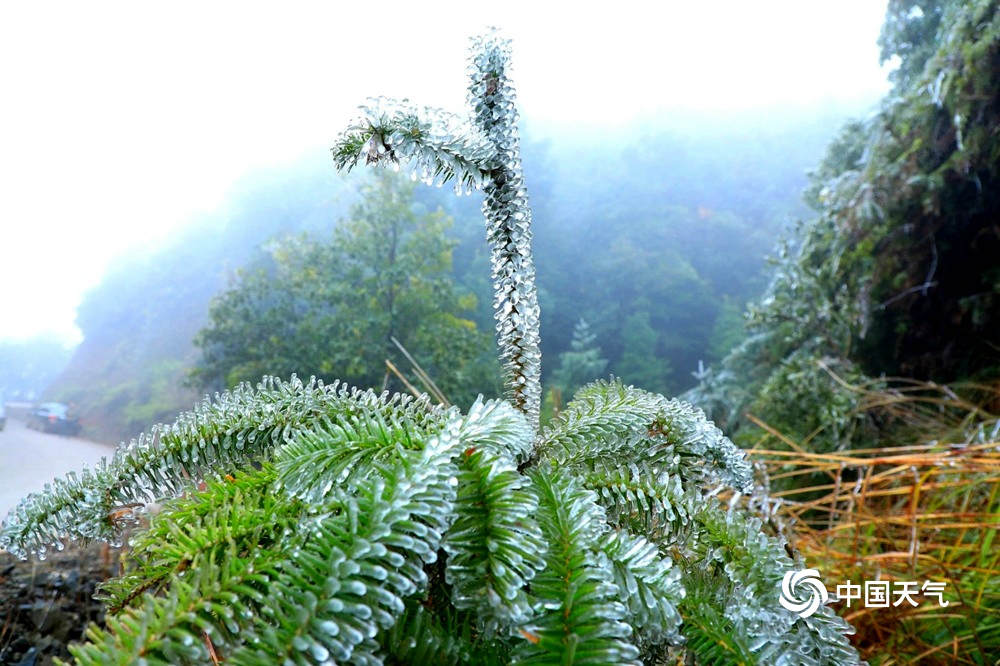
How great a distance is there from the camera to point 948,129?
164 cm

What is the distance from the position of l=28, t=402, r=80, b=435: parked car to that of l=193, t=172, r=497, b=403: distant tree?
1.23 feet

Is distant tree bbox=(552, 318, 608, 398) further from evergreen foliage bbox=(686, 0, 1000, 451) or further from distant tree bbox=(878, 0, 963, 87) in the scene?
distant tree bbox=(878, 0, 963, 87)

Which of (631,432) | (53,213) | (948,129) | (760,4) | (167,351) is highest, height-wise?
(760,4)

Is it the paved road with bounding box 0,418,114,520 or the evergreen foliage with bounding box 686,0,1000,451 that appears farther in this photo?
the evergreen foliage with bounding box 686,0,1000,451

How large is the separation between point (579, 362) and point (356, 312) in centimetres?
80

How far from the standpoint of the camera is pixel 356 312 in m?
1.89

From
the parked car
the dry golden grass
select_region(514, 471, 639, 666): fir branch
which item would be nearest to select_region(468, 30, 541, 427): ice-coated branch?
select_region(514, 471, 639, 666): fir branch

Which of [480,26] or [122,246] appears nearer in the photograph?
[480,26]

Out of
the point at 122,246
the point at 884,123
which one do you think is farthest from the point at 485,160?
the point at 884,123

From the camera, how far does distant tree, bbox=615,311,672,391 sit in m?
2.45

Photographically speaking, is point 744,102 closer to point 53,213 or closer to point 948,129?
point 948,129

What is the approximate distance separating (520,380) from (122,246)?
1.44 meters

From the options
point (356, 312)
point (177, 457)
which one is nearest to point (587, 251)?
point (356, 312)

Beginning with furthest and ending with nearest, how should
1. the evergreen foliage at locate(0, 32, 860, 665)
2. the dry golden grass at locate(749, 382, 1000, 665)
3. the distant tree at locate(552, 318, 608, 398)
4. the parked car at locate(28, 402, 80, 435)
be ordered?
1. the distant tree at locate(552, 318, 608, 398)
2. the parked car at locate(28, 402, 80, 435)
3. the dry golden grass at locate(749, 382, 1000, 665)
4. the evergreen foliage at locate(0, 32, 860, 665)
